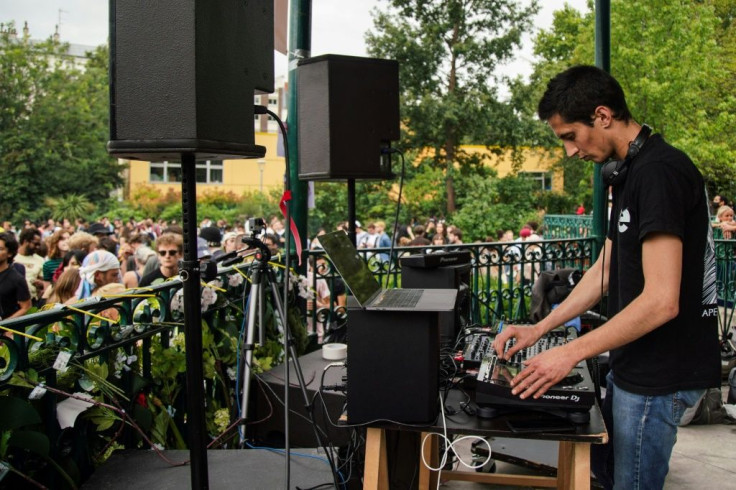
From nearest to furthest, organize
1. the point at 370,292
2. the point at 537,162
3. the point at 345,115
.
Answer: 1. the point at 370,292
2. the point at 345,115
3. the point at 537,162

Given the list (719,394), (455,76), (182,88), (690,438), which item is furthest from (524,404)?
(455,76)

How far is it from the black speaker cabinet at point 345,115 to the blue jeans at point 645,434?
228cm

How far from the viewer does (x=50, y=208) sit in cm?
3684

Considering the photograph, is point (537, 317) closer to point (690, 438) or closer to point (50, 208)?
point (690, 438)

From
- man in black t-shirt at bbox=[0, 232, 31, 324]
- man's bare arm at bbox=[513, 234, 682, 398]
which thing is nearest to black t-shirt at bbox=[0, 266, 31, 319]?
man in black t-shirt at bbox=[0, 232, 31, 324]

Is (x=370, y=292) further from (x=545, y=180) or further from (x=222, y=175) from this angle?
(x=222, y=175)

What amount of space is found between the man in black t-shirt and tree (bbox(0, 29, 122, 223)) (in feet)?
109

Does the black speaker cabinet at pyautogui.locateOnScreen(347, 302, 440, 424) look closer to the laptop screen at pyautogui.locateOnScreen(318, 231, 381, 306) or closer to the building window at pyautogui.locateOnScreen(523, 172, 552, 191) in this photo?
the laptop screen at pyautogui.locateOnScreen(318, 231, 381, 306)

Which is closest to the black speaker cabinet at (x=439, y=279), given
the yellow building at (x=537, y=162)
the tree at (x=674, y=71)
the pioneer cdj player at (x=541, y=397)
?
the pioneer cdj player at (x=541, y=397)

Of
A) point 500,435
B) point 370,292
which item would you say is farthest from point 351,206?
point 500,435

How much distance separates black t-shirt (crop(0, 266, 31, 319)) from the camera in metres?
5.82

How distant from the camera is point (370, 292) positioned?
2205mm

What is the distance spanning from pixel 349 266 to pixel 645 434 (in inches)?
41.1

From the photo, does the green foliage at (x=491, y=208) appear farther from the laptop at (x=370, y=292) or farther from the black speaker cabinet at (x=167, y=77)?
the black speaker cabinet at (x=167, y=77)
